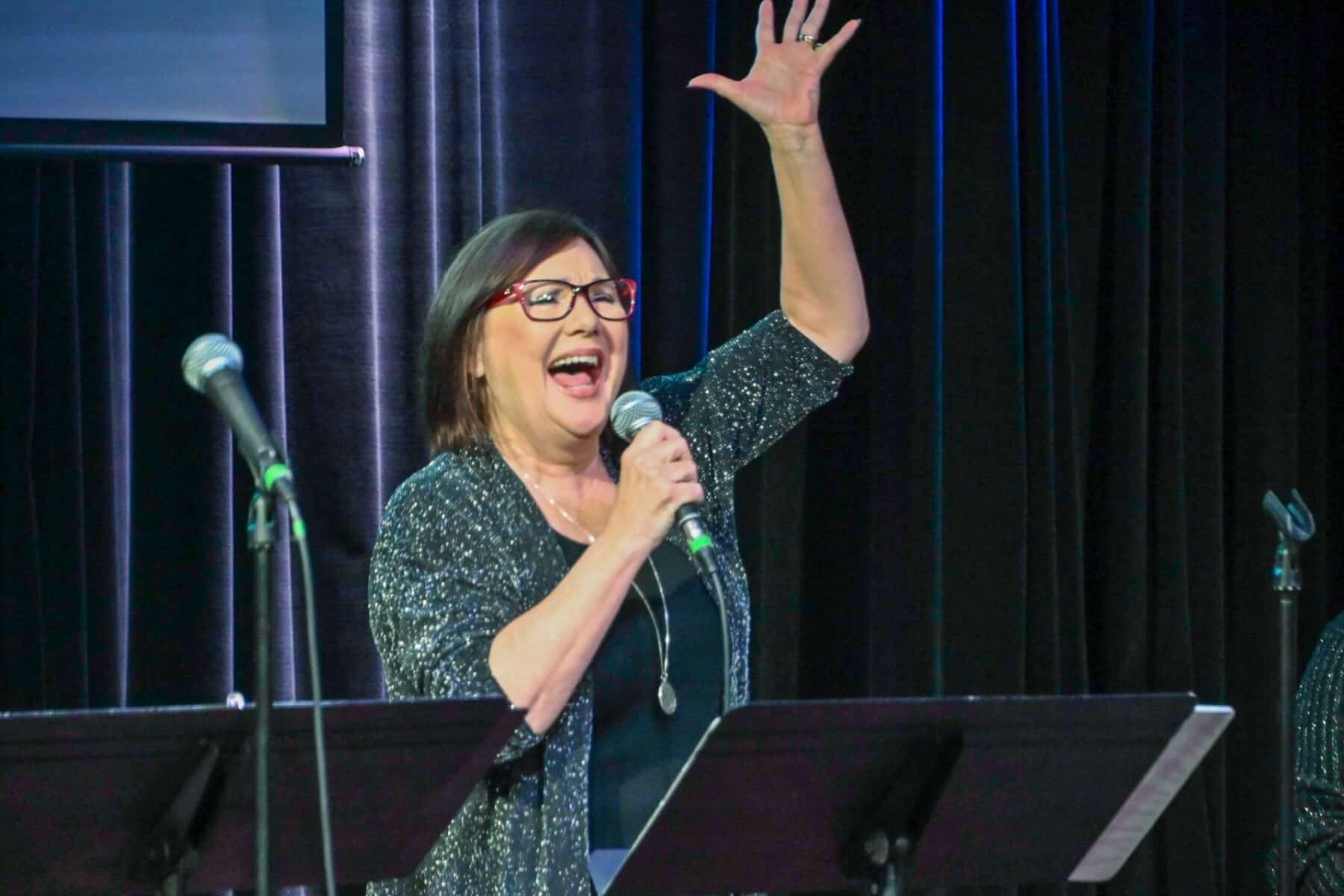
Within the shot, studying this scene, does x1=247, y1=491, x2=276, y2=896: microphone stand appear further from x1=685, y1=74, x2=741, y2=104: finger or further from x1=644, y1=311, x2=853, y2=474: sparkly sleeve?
x1=685, y1=74, x2=741, y2=104: finger

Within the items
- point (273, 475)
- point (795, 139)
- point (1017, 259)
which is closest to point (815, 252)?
point (795, 139)

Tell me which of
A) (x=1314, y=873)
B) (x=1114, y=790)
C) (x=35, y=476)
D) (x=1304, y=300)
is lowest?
(x=1314, y=873)

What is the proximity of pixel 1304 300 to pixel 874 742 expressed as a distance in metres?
2.46

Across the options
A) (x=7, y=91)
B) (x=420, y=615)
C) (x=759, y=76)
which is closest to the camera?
(x=420, y=615)

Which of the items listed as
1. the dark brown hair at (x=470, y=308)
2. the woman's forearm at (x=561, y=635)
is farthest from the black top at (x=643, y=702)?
the dark brown hair at (x=470, y=308)

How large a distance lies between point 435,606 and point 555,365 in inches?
14.9

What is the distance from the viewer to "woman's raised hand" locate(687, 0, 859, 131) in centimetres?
244

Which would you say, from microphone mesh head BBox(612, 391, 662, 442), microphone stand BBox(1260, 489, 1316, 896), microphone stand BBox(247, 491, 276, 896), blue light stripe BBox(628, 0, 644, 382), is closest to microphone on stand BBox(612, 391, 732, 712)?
microphone mesh head BBox(612, 391, 662, 442)

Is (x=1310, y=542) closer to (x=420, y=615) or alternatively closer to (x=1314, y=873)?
(x=1314, y=873)

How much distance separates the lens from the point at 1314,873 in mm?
2727

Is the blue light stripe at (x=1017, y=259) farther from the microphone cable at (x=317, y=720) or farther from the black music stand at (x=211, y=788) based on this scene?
the microphone cable at (x=317, y=720)

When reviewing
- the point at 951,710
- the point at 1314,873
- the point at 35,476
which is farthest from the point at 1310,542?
the point at 35,476

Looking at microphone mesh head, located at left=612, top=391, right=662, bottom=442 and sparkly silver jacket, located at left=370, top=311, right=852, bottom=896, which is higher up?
microphone mesh head, located at left=612, top=391, right=662, bottom=442

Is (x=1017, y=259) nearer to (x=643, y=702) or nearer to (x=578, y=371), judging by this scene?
(x=578, y=371)
